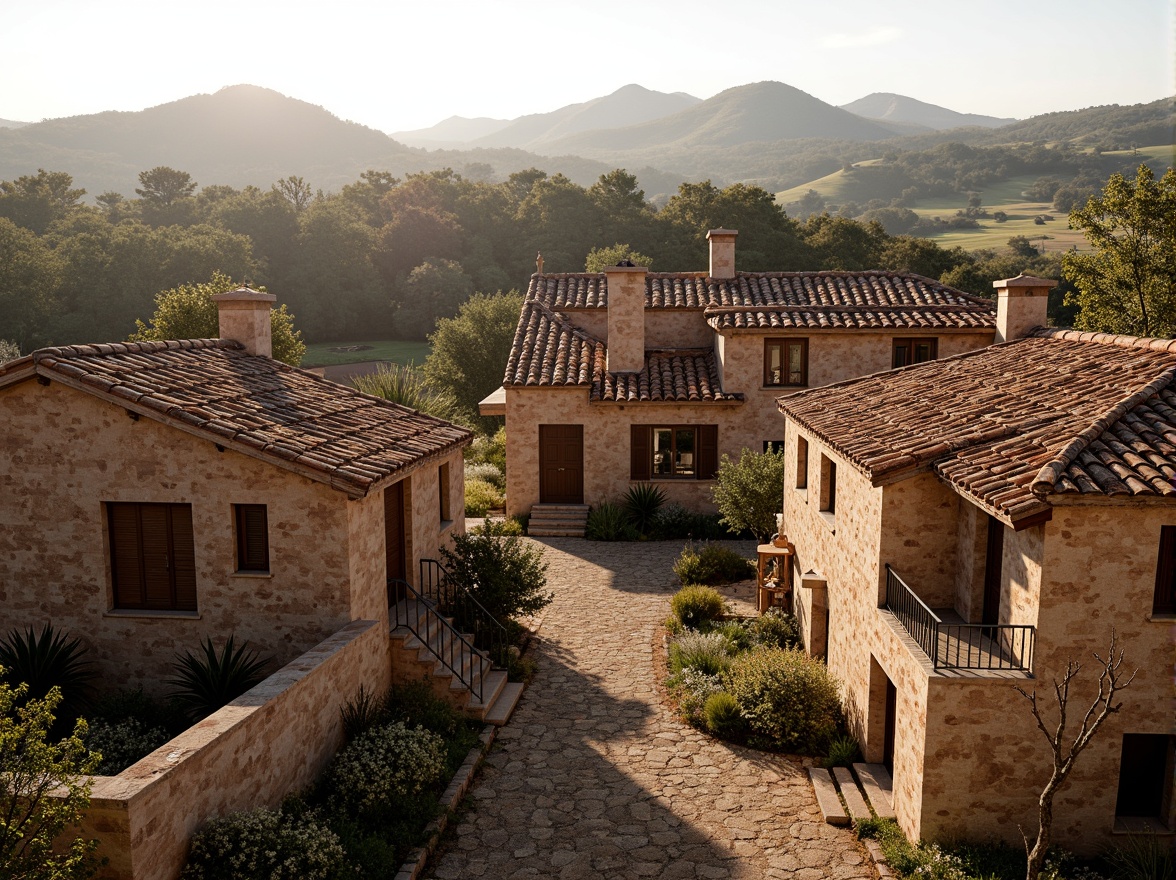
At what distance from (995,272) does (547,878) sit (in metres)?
63.5

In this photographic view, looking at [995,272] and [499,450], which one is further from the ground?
[995,272]

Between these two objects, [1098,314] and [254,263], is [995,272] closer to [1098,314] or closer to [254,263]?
[1098,314]

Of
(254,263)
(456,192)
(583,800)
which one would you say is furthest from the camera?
(456,192)

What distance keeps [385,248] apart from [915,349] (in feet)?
182

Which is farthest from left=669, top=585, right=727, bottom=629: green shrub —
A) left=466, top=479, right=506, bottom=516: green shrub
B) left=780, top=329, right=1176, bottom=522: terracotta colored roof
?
left=466, top=479, right=506, bottom=516: green shrub

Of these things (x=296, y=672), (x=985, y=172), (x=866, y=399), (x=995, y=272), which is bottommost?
(x=296, y=672)

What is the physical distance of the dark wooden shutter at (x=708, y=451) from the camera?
25172mm

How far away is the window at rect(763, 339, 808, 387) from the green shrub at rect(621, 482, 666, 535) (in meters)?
4.73

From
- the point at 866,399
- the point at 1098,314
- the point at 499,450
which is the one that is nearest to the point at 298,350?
the point at 499,450

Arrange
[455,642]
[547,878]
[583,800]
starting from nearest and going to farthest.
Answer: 1. [547,878]
2. [583,800]
3. [455,642]

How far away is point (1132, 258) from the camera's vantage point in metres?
30.2

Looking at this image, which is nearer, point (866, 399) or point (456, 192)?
point (866, 399)

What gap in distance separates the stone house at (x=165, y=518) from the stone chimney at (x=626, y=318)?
14646 millimetres

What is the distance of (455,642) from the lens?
14359mm
